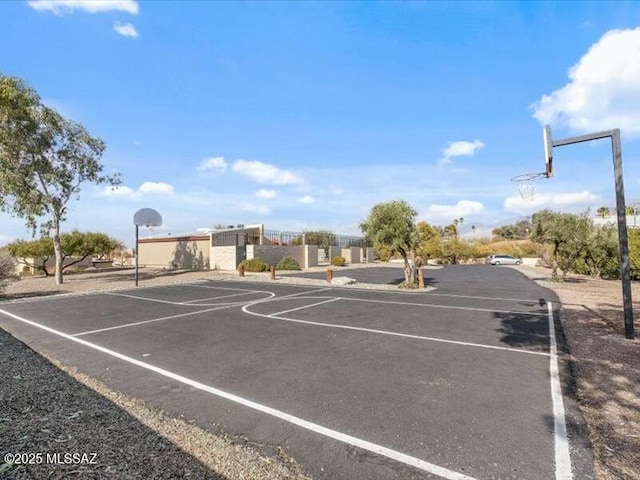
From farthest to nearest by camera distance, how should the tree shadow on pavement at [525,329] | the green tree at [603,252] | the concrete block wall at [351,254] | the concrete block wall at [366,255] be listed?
1. the concrete block wall at [366,255]
2. the concrete block wall at [351,254]
3. the green tree at [603,252]
4. the tree shadow on pavement at [525,329]

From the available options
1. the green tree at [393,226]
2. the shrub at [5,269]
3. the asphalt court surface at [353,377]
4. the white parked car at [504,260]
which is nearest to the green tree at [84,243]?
the shrub at [5,269]

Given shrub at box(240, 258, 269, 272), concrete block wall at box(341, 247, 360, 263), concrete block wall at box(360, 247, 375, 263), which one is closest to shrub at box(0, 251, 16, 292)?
shrub at box(240, 258, 269, 272)

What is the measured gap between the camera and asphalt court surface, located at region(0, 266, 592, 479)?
323cm

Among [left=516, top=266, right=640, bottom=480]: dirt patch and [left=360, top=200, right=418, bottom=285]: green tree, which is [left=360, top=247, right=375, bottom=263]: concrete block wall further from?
[left=516, top=266, right=640, bottom=480]: dirt patch

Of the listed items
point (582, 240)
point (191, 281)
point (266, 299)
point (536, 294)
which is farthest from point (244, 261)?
point (582, 240)

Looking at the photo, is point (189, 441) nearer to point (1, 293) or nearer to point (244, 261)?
point (1, 293)

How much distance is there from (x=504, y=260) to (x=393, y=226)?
32.9 metres

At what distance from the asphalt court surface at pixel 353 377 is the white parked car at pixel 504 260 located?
3476cm

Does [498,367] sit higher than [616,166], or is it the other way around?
[616,166]

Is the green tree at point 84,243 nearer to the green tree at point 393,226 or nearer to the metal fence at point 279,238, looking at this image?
the metal fence at point 279,238

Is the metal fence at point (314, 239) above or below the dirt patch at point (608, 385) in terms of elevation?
above

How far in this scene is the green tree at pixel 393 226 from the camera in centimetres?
1638

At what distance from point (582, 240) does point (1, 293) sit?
2748cm

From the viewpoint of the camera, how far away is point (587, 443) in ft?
11.0
